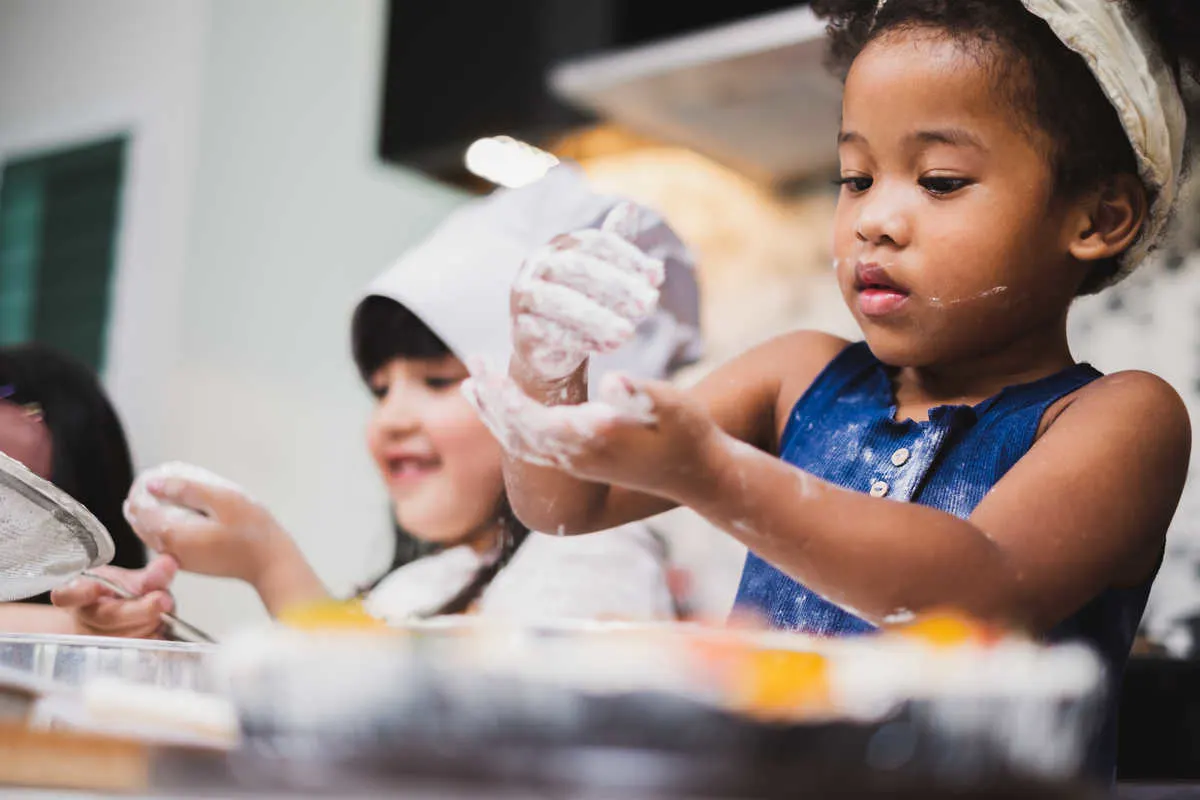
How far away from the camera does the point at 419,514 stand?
1154 millimetres

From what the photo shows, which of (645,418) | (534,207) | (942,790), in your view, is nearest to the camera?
(942,790)

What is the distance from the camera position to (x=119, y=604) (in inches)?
31.4

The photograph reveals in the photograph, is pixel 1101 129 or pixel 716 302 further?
pixel 716 302

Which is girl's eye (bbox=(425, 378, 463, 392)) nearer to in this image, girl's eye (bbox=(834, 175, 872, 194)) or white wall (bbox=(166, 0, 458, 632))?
girl's eye (bbox=(834, 175, 872, 194))

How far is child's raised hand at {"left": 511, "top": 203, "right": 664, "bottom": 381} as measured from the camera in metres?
0.50

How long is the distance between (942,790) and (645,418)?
18 centimetres

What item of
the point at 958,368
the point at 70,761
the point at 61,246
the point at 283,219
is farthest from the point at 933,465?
the point at 61,246

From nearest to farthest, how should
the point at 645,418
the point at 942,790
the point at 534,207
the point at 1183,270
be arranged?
the point at 942,790
the point at 645,418
the point at 534,207
the point at 1183,270

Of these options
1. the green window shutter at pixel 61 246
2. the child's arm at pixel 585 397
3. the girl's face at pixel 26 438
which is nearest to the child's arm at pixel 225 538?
the girl's face at pixel 26 438

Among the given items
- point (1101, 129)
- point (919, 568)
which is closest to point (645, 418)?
point (919, 568)

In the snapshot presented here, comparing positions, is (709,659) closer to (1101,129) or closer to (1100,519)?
(1100,519)

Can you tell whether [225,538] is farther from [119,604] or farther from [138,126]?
[138,126]

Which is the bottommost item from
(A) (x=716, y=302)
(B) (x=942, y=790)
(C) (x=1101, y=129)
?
(B) (x=942, y=790)

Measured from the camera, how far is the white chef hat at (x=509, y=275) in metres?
1.07
